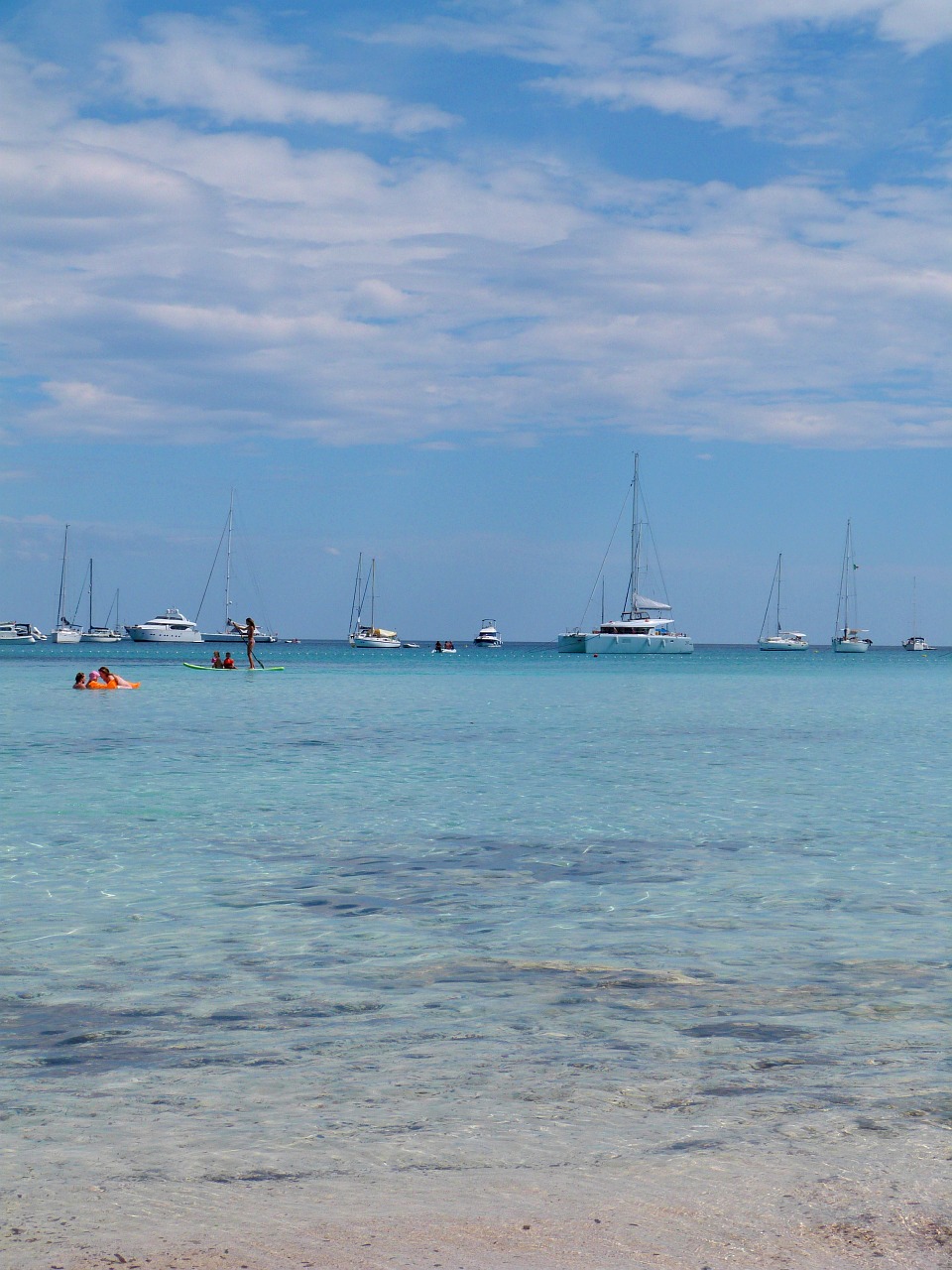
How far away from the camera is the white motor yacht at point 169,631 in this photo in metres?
184

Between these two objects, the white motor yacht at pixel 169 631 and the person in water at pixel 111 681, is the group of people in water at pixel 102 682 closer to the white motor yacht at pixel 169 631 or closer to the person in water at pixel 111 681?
the person in water at pixel 111 681

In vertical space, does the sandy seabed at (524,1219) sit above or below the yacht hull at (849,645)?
below

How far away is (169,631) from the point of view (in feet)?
606

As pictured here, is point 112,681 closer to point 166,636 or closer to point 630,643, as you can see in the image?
point 630,643

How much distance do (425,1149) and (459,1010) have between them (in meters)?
2.51

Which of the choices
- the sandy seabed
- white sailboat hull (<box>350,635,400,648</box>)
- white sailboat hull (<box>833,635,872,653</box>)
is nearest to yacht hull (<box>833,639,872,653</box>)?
white sailboat hull (<box>833,635,872,653</box>)

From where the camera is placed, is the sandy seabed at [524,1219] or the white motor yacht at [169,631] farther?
the white motor yacht at [169,631]

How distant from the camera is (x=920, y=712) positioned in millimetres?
47031

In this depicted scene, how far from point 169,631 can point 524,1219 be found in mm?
185595

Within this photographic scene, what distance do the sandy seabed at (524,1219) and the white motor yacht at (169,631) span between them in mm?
182569

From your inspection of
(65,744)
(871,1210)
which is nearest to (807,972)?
(871,1210)

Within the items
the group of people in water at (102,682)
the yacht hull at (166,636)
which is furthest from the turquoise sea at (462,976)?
the yacht hull at (166,636)

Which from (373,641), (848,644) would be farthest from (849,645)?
(373,641)

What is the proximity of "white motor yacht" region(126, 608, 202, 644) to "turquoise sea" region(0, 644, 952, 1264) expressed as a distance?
538 ft
